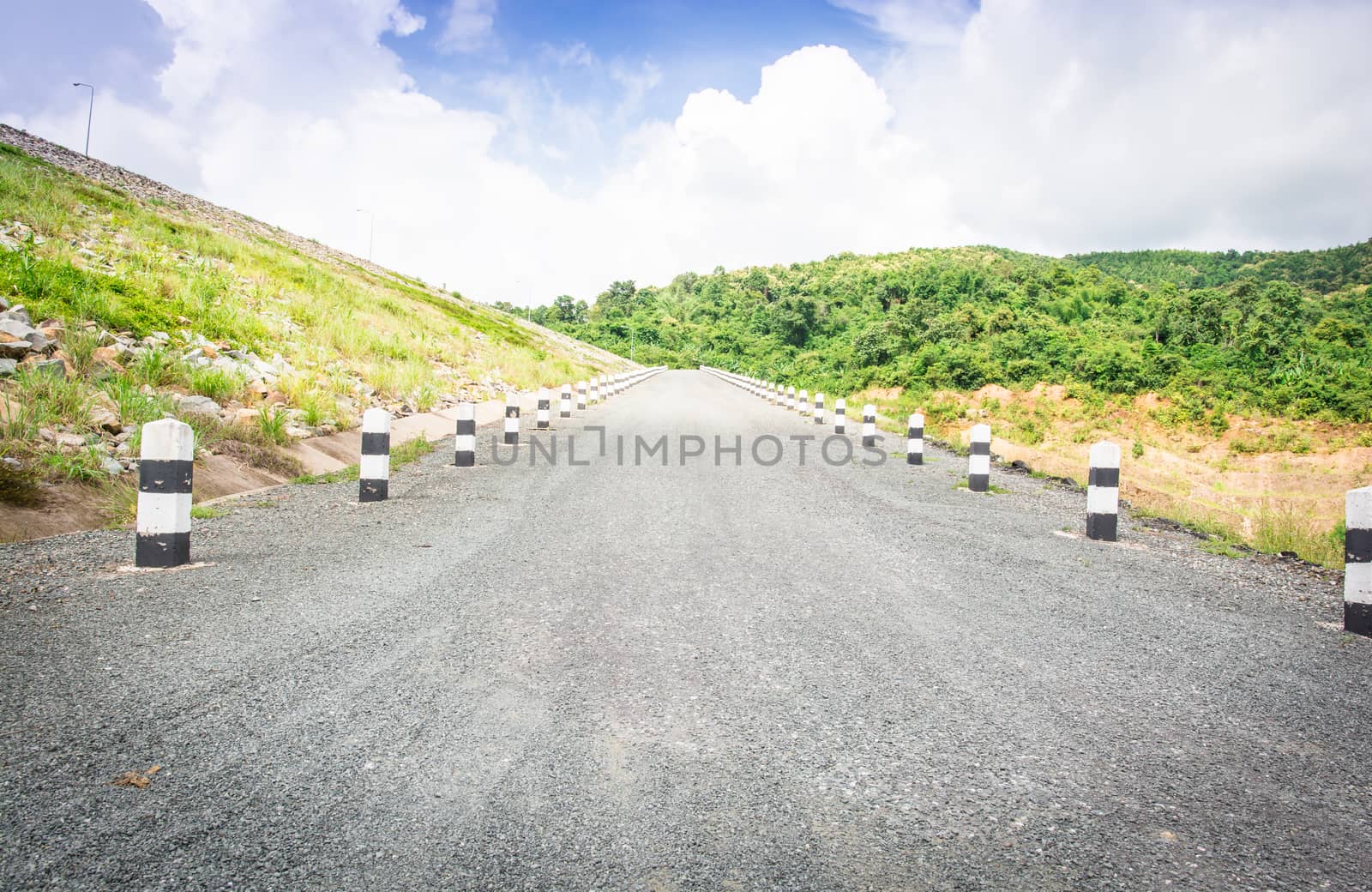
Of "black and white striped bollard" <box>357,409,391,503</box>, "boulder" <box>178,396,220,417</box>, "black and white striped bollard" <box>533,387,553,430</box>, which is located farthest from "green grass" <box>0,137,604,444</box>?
"black and white striped bollard" <box>357,409,391,503</box>

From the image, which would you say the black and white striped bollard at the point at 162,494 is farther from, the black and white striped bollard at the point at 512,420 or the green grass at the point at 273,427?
the black and white striped bollard at the point at 512,420

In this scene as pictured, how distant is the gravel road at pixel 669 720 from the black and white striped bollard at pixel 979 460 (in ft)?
10.8

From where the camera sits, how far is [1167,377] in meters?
25.0

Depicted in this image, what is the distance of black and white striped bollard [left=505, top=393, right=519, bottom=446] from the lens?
41.5 feet

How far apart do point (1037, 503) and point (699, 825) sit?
7.43 meters

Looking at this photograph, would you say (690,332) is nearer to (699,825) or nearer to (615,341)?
(615,341)

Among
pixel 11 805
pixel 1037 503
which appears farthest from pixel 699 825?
pixel 1037 503

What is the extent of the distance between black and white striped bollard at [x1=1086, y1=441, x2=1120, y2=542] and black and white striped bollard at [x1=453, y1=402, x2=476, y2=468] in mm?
7011

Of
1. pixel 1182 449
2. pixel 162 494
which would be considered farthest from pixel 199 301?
pixel 1182 449

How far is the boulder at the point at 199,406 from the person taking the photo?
8844mm

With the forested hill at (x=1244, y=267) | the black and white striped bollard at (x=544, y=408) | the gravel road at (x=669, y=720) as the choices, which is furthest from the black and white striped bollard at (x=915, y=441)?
the forested hill at (x=1244, y=267)

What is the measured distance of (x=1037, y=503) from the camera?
858cm

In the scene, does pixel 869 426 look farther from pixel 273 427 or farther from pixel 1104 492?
pixel 273 427

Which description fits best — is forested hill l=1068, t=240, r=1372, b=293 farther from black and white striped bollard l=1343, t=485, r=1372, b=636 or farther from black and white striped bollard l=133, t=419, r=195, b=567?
black and white striped bollard l=133, t=419, r=195, b=567
